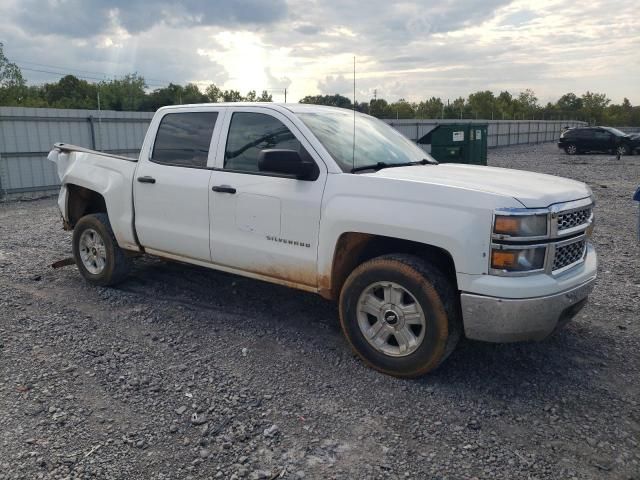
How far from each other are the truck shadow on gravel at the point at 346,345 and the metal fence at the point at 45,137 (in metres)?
9.65

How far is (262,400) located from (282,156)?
1691 millimetres

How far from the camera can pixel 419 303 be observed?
3719 mm

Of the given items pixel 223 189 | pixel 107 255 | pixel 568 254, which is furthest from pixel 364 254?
pixel 107 255

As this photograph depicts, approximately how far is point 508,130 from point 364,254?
140 ft

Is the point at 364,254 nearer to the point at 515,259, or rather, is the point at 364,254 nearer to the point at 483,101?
the point at 515,259

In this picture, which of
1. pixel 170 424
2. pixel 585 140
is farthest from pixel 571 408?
pixel 585 140

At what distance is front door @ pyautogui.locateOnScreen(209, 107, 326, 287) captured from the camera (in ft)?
13.9

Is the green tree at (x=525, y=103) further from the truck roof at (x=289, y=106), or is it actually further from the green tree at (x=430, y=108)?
the truck roof at (x=289, y=106)

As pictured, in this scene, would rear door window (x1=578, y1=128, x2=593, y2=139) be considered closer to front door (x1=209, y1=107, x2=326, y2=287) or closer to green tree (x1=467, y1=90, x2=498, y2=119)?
front door (x1=209, y1=107, x2=326, y2=287)

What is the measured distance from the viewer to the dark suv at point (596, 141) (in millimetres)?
29672

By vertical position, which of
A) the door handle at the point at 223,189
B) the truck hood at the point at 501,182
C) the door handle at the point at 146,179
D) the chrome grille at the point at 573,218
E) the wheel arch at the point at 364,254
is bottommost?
the wheel arch at the point at 364,254

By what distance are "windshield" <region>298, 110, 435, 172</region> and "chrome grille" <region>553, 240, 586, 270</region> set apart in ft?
4.83

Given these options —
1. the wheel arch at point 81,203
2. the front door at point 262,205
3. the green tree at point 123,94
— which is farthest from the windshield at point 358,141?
the green tree at point 123,94

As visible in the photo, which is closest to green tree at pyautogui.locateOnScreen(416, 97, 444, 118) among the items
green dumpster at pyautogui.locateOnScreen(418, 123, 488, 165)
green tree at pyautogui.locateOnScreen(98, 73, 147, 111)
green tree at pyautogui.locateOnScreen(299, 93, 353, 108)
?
green tree at pyautogui.locateOnScreen(98, 73, 147, 111)
